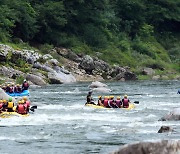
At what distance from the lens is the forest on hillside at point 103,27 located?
66488 mm

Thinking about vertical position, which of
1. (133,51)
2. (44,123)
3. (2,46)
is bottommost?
(133,51)

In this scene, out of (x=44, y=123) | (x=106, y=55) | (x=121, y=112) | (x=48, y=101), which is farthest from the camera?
(x=106, y=55)

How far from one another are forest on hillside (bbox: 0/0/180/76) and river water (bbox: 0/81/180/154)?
27147 millimetres

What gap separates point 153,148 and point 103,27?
5952cm

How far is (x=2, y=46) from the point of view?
2253 inches

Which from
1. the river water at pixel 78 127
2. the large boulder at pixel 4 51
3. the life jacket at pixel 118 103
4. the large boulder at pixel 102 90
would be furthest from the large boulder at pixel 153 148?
the large boulder at pixel 4 51

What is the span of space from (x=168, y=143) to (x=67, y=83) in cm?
4125

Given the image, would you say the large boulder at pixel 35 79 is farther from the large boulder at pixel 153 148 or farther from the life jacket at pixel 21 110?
the large boulder at pixel 153 148

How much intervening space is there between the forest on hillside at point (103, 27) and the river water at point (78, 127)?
27.1 meters

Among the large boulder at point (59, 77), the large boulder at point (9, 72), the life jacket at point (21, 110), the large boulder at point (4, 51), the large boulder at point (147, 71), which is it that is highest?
the life jacket at point (21, 110)

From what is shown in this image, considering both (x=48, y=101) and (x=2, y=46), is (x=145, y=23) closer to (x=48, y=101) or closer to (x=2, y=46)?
(x=2, y=46)

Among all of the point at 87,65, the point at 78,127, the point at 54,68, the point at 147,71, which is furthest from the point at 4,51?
the point at 78,127

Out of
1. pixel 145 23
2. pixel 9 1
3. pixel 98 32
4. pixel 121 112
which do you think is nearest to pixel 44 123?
pixel 121 112

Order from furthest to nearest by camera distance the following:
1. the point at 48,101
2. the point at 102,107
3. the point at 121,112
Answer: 1. the point at 48,101
2. the point at 102,107
3. the point at 121,112
